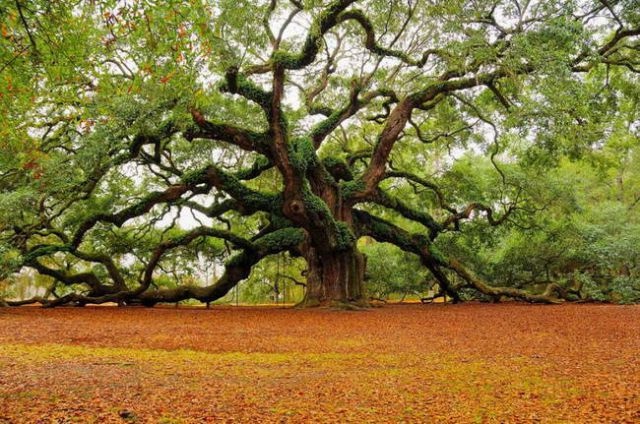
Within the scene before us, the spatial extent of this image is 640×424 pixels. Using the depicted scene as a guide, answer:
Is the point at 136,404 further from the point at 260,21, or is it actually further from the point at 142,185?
the point at 142,185

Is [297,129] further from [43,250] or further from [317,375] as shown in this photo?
[317,375]

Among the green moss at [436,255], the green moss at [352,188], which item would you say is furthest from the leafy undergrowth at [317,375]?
the green moss at [436,255]

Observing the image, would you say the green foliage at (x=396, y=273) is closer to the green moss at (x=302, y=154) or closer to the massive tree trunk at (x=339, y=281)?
the massive tree trunk at (x=339, y=281)

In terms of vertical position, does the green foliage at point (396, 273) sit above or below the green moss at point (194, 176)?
below

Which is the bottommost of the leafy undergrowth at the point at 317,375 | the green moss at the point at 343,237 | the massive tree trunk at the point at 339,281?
the leafy undergrowth at the point at 317,375

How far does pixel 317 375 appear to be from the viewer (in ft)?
13.8

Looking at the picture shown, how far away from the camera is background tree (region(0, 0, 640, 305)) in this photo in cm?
853

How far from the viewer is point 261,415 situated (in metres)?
3.00

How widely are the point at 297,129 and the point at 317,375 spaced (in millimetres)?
10940

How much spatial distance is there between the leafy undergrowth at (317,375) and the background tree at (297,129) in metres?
2.45

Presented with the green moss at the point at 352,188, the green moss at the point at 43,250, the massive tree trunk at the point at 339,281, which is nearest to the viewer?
the green moss at the point at 43,250

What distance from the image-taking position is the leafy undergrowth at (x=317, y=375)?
3.06 m

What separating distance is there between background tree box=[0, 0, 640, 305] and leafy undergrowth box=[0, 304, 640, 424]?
2446 mm

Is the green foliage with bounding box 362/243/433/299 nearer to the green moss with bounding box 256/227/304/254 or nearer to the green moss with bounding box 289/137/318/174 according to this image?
the green moss with bounding box 256/227/304/254
